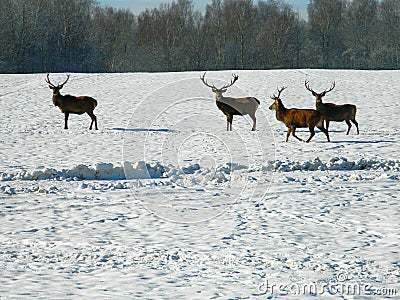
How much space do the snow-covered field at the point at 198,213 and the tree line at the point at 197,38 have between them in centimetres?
4172

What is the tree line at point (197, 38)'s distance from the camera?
60.7 meters

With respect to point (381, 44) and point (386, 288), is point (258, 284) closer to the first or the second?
point (386, 288)

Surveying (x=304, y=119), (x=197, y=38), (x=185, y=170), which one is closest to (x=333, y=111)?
(x=304, y=119)

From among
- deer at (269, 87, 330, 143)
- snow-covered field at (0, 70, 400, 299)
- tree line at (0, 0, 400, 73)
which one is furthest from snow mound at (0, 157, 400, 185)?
tree line at (0, 0, 400, 73)

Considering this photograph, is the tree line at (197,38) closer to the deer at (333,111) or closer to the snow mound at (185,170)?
the deer at (333,111)

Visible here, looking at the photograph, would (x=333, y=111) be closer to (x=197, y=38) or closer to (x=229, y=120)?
(x=229, y=120)

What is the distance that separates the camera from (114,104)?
26.1 m

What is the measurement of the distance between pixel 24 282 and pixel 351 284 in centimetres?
346

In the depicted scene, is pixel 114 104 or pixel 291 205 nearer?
pixel 291 205

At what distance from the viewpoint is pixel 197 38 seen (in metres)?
66.7

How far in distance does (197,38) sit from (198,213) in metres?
58.8

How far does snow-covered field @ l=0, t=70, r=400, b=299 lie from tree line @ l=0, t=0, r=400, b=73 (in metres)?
41.7

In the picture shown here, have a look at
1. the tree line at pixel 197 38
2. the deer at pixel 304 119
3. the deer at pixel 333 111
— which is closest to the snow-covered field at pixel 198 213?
the deer at pixel 304 119

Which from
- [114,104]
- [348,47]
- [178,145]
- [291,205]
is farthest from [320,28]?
[291,205]
